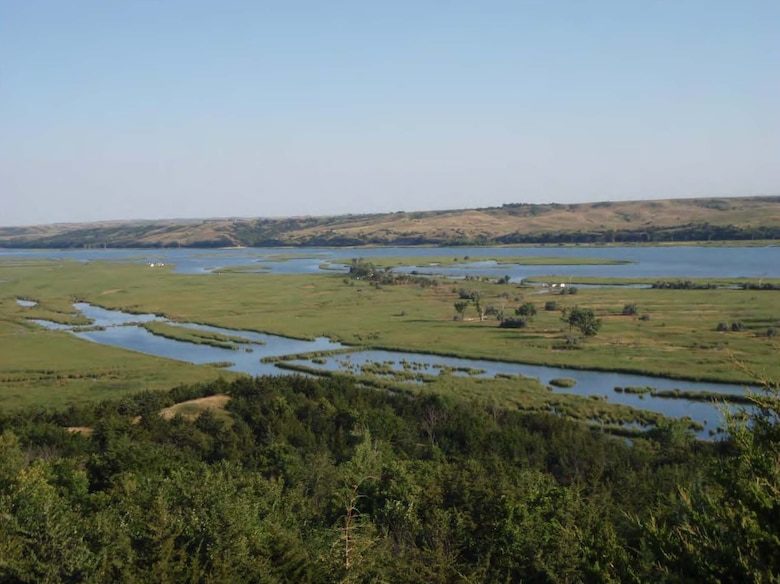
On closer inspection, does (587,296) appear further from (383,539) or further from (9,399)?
(383,539)

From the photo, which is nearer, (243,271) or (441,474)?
(441,474)

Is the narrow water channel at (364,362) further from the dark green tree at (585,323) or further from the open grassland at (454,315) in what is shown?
the dark green tree at (585,323)

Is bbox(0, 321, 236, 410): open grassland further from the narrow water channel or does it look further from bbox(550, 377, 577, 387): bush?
bbox(550, 377, 577, 387): bush

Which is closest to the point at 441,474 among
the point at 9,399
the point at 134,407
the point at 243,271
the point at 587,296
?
the point at 134,407

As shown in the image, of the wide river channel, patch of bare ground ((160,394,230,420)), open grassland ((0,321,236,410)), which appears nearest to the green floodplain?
patch of bare ground ((160,394,230,420))

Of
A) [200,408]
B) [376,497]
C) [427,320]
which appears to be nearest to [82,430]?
[200,408]

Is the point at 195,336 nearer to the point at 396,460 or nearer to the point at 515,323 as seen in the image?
the point at 515,323

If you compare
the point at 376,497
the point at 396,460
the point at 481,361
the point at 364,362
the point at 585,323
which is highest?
the point at 376,497
